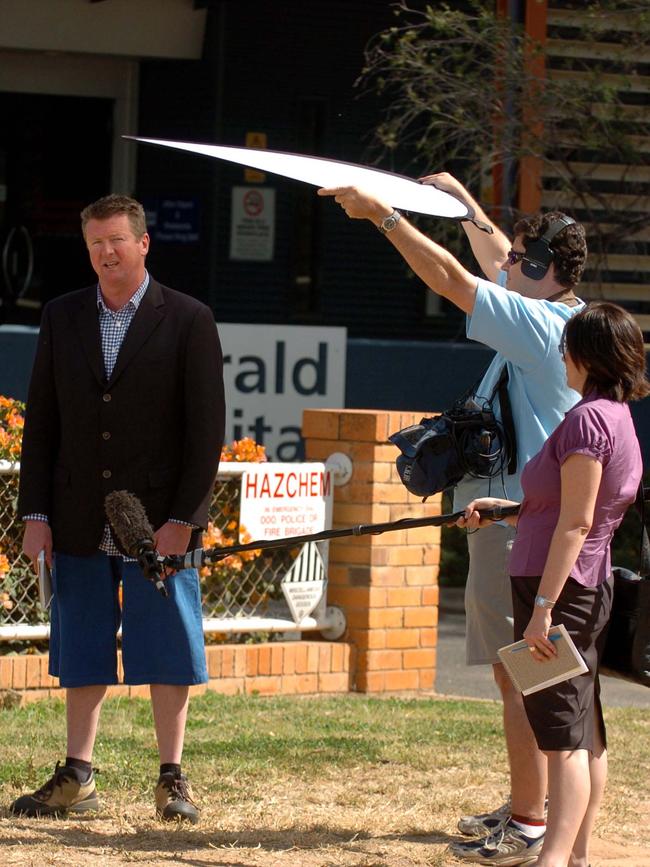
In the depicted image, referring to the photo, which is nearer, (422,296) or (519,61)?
(519,61)

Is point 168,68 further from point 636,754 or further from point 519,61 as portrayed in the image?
point 636,754

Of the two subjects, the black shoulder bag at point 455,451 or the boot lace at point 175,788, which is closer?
the black shoulder bag at point 455,451

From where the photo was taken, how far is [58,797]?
496cm

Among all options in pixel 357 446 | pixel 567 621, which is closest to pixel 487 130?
pixel 357 446

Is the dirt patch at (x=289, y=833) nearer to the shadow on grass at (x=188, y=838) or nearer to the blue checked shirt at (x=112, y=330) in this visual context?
the shadow on grass at (x=188, y=838)

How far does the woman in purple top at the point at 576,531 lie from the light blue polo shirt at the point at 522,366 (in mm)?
201

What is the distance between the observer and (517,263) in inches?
181

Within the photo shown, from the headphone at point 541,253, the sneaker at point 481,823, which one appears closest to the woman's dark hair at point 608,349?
the headphone at point 541,253

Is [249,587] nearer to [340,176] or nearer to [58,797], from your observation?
[58,797]

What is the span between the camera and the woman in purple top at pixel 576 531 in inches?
157

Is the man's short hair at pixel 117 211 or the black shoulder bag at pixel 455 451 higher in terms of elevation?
the man's short hair at pixel 117 211

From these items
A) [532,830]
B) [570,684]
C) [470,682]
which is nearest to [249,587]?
[470,682]

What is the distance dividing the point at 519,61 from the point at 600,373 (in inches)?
311

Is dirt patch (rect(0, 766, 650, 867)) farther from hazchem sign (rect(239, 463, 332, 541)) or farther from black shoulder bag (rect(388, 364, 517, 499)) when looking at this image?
hazchem sign (rect(239, 463, 332, 541))
